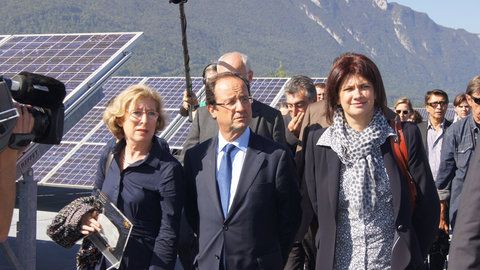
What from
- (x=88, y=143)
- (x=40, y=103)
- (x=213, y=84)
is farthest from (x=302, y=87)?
(x=88, y=143)

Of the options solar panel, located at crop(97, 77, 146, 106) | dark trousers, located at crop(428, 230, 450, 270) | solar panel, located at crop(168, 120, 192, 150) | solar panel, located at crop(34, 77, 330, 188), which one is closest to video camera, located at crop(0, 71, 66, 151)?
dark trousers, located at crop(428, 230, 450, 270)

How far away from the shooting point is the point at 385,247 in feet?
14.1

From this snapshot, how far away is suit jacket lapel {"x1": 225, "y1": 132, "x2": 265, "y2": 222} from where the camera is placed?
4.39 meters

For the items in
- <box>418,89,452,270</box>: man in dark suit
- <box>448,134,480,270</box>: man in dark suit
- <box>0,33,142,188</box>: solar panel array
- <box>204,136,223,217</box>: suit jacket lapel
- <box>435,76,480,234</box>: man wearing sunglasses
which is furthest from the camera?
<box>418,89,452,270</box>: man in dark suit

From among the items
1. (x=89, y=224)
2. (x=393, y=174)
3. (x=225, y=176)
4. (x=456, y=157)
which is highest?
(x=393, y=174)

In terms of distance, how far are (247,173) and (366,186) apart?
60 centimetres

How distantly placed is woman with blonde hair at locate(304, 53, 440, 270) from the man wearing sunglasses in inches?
115

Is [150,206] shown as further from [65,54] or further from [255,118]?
[65,54]

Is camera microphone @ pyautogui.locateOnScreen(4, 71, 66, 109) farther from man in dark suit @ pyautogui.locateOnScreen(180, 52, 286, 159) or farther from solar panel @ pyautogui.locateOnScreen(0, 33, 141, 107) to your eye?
solar panel @ pyautogui.locateOnScreen(0, 33, 141, 107)

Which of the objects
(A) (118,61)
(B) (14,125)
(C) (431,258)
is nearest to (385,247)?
(B) (14,125)

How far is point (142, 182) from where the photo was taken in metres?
4.62

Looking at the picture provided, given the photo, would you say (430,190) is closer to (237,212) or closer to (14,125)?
(237,212)

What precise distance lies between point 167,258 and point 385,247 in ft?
3.71

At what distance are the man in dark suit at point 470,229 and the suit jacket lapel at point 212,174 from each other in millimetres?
1809
